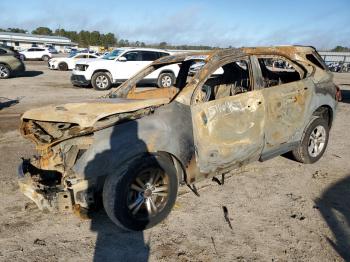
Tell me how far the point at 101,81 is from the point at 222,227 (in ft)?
42.6

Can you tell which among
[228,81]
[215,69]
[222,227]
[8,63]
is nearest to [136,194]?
[222,227]

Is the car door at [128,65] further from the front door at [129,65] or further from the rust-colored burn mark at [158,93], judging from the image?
the rust-colored burn mark at [158,93]

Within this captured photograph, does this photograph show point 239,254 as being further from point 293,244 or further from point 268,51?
point 268,51

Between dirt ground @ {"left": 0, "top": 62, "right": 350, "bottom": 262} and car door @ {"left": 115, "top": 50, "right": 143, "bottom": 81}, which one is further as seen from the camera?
car door @ {"left": 115, "top": 50, "right": 143, "bottom": 81}

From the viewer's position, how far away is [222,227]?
12.8 feet

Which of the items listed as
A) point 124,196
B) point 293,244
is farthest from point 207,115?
point 293,244

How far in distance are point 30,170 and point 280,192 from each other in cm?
325

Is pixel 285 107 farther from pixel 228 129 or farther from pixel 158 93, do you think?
pixel 158 93

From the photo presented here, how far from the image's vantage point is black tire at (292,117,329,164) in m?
5.49

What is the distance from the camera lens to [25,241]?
366 cm

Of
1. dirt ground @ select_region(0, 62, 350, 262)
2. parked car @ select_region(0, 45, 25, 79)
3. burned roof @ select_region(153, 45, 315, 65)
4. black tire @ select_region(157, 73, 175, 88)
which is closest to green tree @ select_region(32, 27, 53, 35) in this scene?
parked car @ select_region(0, 45, 25, 79)

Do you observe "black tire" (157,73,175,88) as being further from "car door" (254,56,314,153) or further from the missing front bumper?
the missing front bumper

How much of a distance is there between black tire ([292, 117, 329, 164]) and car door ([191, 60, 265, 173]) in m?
1.18

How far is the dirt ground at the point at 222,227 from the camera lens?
11.3 ft
